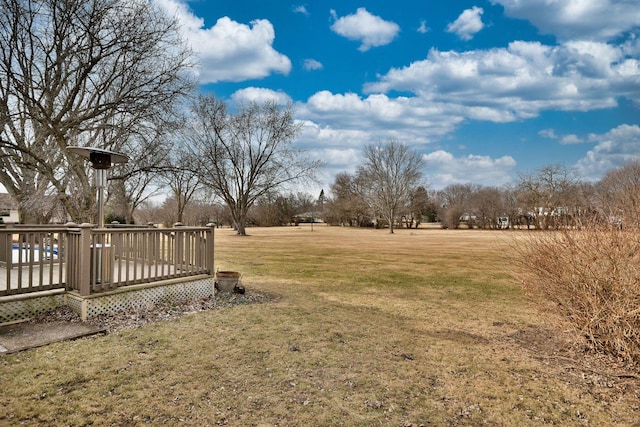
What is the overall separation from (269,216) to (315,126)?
87.1ft

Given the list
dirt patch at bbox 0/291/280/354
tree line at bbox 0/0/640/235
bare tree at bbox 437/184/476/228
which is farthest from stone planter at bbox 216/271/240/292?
bare tree at bbox 437/184/476/228

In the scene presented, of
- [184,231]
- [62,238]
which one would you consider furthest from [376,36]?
[62,238]

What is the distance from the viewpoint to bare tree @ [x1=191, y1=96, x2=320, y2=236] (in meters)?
33.1

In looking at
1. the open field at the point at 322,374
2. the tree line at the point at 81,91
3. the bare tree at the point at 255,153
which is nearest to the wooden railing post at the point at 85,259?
the open field at the point at 322,374

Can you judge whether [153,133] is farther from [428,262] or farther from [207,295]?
[428,262]

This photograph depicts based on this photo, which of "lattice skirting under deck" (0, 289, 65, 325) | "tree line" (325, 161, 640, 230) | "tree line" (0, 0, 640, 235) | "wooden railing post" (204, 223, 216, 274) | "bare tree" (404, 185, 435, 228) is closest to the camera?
"lattice skirting under deck" (0, 289, 65, 325)

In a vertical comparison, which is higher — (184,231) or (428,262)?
(184,231)

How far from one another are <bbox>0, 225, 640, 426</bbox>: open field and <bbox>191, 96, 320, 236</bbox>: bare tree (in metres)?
27.8

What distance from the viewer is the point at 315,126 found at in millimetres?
36062

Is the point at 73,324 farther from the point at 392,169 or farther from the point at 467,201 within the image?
the point at 467,201

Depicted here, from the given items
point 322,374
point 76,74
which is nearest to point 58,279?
point 322,374

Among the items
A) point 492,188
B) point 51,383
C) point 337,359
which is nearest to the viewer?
point 51,383

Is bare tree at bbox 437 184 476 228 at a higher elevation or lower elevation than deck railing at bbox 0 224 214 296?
higher

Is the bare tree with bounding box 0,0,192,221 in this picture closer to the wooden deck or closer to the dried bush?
the wooden deck
